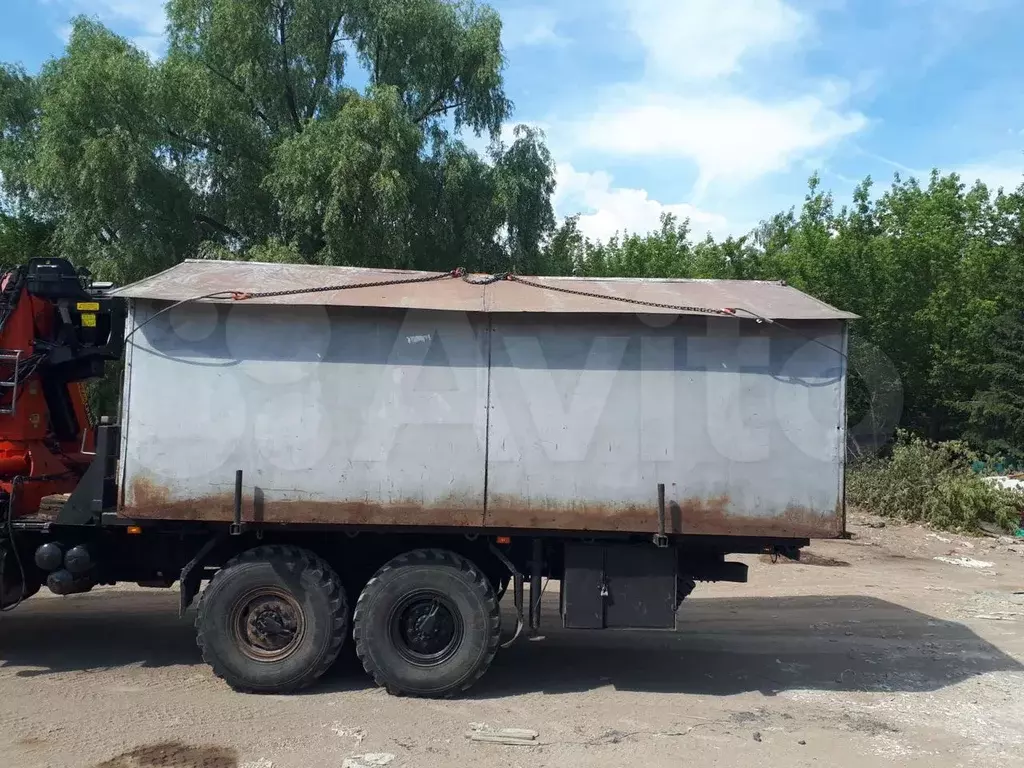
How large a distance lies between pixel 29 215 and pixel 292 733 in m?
18.0

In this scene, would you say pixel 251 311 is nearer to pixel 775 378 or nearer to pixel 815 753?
Result: pixel 775 378

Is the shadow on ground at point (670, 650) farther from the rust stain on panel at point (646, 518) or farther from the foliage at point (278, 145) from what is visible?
the foliage at point (278, 145)

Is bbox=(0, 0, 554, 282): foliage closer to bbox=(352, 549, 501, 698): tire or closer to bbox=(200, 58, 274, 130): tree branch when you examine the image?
bbox=(200, 58, 274, 130): tree branch

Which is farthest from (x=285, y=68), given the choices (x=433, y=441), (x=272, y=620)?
(x=272, y=620)

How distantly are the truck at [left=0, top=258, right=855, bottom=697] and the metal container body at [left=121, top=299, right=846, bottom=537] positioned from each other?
15 mm

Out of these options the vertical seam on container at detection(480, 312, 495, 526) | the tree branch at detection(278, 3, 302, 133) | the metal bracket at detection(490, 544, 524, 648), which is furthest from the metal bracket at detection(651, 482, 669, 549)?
the tree branch at detection(278, 3, 302, 133)

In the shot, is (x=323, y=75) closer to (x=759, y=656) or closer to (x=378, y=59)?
(x=378, y=59)

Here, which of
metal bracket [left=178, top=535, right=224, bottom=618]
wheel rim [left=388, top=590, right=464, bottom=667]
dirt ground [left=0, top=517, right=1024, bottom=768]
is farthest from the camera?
metal bracket [left=178, top=535, right=224, bottom=618]

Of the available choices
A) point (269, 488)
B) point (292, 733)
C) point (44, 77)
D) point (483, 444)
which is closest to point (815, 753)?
point (483, 444)

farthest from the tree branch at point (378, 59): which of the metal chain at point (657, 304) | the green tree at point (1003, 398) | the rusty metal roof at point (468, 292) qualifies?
the green tree at point (1003, 398)

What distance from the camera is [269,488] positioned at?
6.26m

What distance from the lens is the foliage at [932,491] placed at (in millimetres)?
15820

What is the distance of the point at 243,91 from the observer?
18.0 metres

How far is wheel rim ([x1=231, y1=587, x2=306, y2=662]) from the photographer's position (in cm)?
639
